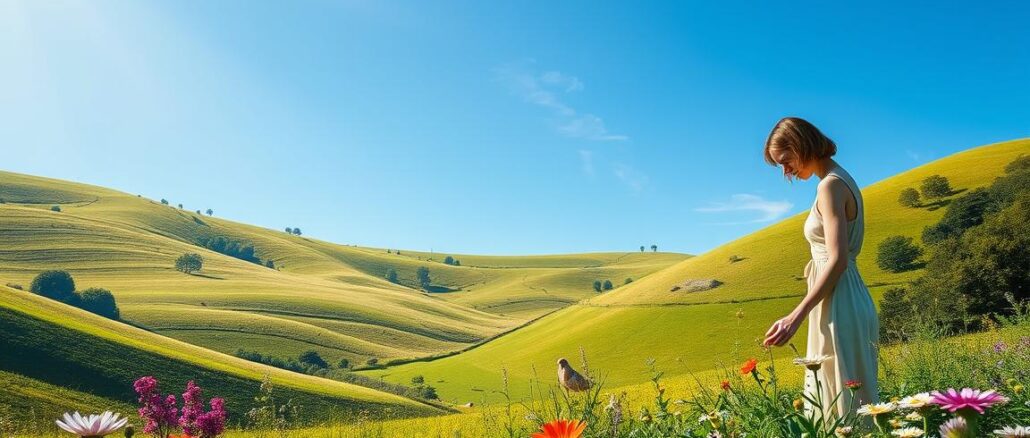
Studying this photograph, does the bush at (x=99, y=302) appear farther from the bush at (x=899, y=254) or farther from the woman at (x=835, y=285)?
the woman at (x=835, y=285)

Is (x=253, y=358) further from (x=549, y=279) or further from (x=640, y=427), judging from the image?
(x=549, y=279)

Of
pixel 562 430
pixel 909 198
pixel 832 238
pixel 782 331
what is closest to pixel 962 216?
pixel 909 198

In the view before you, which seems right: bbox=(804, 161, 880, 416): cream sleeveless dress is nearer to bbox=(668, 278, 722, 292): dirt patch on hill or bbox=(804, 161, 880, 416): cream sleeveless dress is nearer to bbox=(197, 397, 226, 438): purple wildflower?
bbox=(197, 397, 226, 438): purple wildflower

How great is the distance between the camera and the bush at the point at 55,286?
316ft

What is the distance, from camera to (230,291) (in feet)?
374

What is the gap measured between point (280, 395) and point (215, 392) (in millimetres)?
4088

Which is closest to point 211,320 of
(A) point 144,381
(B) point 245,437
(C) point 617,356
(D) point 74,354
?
(D) point 74,354

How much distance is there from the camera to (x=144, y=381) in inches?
195

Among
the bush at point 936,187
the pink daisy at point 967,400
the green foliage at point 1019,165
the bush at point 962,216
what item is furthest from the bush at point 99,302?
the green foliage at point 1019,165

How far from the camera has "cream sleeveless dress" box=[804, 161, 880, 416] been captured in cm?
462

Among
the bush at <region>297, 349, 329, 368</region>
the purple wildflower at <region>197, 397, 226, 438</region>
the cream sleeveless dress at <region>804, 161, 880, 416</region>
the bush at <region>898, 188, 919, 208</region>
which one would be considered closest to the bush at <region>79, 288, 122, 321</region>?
the bush at <region>297, 349, 329, 368</region>

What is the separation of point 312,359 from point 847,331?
86074 millimetres

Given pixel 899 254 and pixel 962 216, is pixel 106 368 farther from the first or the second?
pixel 962 216

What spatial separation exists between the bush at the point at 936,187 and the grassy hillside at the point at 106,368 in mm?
60322
